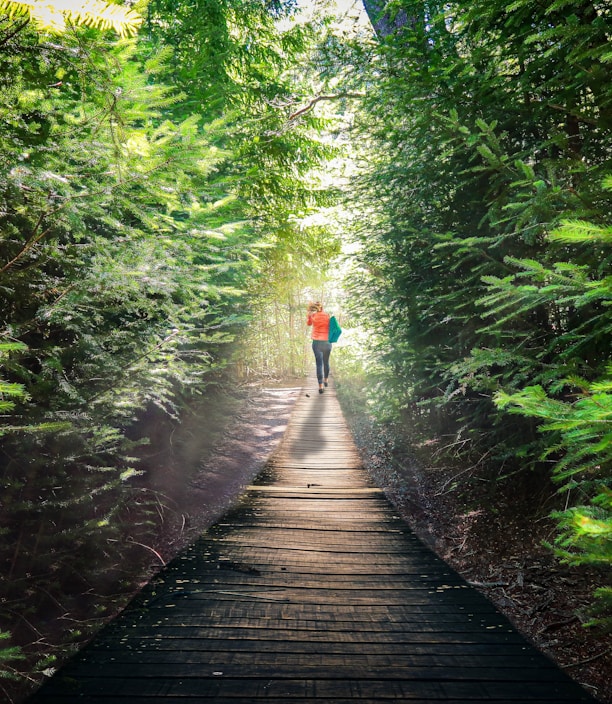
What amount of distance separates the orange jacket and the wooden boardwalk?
819 cm

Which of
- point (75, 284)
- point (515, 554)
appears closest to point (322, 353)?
point (515, 554)

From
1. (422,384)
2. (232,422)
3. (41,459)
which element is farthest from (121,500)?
(232,422)

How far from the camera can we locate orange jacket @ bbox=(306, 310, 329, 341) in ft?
41.5

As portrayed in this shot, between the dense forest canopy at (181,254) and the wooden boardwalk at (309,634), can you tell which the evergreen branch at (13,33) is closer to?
the dense forest canopy at (181,254)

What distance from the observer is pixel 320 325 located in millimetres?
12664

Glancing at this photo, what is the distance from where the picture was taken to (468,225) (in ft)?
15.9

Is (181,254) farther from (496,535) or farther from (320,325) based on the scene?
(320,325)

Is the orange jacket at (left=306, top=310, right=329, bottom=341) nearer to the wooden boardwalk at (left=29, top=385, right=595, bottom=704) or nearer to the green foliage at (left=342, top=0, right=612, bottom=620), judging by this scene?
the green foliage at (left=342, top=0, right=612, bottom=620)

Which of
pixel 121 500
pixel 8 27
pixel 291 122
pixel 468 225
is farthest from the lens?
pixel 291 122

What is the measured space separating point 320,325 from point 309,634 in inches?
398

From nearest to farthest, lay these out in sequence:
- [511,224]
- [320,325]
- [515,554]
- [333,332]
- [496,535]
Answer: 1. [511,224]
2. [515,554]
3. [496,535]
4. [320,325]
5. [333,332]

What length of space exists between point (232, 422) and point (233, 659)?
719 cm

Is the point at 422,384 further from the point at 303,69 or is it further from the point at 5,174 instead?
the point at 303,69

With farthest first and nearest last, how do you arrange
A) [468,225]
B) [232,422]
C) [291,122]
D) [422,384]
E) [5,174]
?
[232,422], [291,122], [422,384], [468,225], [5,174]
